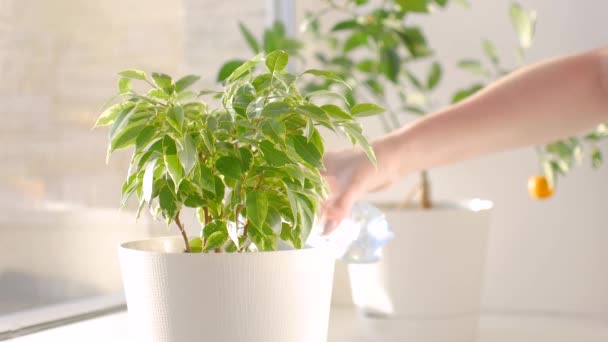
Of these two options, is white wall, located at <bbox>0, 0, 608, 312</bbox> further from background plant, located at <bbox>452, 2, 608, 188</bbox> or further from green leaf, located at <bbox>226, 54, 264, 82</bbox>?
green leaf, located at <bbox>226, 54, 264, 82</bbox>

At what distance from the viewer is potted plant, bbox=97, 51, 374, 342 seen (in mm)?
801

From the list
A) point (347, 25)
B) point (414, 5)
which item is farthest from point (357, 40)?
point (414, 5)

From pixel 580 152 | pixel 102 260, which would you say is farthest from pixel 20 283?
pixel 580 152

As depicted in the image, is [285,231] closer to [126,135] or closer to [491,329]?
[126,135]

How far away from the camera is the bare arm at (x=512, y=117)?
120 cm

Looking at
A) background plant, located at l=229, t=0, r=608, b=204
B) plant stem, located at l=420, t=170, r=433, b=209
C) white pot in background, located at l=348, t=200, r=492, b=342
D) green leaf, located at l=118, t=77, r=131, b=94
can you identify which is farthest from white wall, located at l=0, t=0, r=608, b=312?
green leaf, located at l=118, t=77, r=131, b=94

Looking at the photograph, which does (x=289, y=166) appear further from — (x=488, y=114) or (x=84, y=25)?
(x=84, y=25)

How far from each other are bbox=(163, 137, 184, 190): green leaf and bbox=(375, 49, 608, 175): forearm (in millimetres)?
467

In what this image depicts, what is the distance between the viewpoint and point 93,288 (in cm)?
159

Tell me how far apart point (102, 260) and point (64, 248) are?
117mm

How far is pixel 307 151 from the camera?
0.82 meters

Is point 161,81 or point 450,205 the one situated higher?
point 161,81

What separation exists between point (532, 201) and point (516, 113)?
63 cm

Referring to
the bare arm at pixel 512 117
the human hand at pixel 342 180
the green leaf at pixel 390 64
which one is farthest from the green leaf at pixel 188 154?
the green leaf at pixel 390 64
